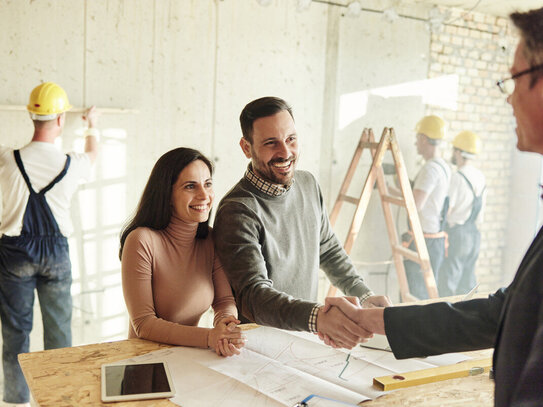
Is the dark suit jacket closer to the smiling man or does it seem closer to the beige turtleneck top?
the smiling man

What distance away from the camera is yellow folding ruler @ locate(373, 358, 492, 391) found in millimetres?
1443

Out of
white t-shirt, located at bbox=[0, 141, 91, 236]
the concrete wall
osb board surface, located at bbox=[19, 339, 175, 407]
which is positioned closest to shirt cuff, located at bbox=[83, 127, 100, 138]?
the concrete wall

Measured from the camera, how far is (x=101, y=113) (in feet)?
12.0

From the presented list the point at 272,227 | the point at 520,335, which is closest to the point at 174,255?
the point at 272,227

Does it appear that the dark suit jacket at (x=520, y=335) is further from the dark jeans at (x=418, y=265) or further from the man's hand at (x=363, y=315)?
the dark jeans at (x=418, y=265)

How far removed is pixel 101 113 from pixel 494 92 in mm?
3751

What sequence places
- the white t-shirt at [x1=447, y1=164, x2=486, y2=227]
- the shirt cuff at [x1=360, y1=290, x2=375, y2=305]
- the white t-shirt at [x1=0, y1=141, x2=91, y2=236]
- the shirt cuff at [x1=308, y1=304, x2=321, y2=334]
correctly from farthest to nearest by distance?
the white t-shirt at [x1=447, y1=164, x2=486, y2=227], the white t-shirt at [x1=0, y1=141, x2=91, y2=236], the shirt cuff at [x1=360, y1=290, x2=375, y2=305], the shirt cuff at [x1=308, y1=304, x2=321, y2=334]

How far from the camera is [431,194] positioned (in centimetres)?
→ 438

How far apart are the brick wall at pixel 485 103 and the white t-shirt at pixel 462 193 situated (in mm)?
655

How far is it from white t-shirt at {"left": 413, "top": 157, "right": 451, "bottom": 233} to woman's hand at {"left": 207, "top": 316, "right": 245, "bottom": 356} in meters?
2.96

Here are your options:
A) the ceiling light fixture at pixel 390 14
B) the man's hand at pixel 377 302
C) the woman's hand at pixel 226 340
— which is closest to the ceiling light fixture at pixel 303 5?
the ceiling light fixture at pixel 390 14

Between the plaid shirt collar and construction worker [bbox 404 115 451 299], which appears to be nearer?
the plaid shirt collar

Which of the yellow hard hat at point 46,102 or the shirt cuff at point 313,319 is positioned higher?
the yellow hard hat at point 46,102

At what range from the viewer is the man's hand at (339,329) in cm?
161
